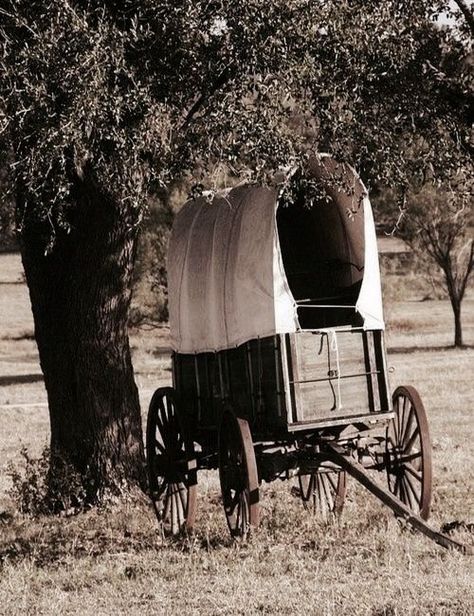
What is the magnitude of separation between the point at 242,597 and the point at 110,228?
5.12 m

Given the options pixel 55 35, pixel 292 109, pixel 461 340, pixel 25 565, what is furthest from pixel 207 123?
pixel 461 340

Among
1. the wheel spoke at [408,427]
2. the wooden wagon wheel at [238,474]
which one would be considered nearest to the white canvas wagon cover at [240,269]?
the wooden wagon wheel at [238,474]

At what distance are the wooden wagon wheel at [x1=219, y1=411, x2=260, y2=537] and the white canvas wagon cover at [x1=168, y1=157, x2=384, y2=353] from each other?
916mm

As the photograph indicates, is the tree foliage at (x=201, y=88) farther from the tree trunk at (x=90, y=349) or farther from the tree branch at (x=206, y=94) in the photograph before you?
the tree trunk at (x=90, y=349)

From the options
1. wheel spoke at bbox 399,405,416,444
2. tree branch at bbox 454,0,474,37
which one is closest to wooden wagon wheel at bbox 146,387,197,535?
wheel spoke at bbox 399,405,416,444

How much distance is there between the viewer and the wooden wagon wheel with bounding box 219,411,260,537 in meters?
8.73

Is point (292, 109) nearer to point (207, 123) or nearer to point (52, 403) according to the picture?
point (207, 123)

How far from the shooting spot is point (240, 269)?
975 cm

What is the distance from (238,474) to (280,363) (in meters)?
1.08

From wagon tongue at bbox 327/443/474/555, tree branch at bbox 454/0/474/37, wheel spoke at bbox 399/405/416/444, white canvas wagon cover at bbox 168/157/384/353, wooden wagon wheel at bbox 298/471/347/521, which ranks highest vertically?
tree branch at bbox 454/0/474/37

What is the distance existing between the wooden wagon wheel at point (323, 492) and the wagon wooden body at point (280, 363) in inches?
0.7

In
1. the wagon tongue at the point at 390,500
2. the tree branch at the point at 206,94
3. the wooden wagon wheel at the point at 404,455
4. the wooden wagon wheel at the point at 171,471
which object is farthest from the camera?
the wooden wagon wheel at the point at 171,471

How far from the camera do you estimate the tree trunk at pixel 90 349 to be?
11.2m

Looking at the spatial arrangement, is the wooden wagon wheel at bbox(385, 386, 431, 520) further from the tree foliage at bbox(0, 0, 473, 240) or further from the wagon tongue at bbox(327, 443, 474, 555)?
the tree foliage at bbox(0, 0, 473, 240)
